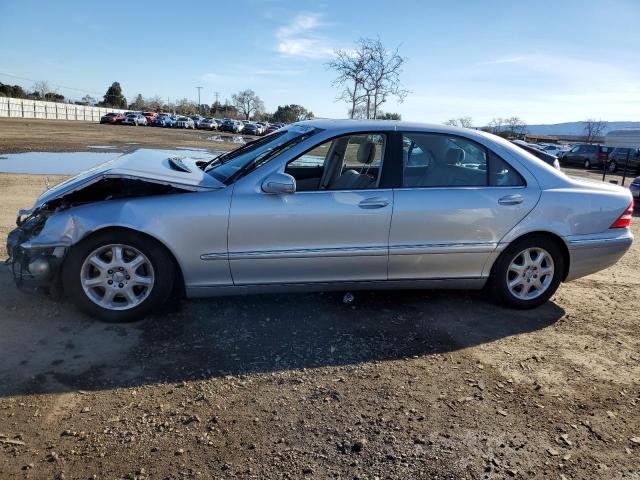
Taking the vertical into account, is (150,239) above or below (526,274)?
above

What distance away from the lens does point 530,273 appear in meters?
4.58

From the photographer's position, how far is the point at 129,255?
3830mm

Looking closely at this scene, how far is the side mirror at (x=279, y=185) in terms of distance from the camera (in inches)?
152

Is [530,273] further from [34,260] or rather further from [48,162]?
[48,162]

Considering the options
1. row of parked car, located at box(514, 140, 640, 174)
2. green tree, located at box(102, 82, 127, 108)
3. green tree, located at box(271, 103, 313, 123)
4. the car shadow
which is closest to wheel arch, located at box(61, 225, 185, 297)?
the car shadow

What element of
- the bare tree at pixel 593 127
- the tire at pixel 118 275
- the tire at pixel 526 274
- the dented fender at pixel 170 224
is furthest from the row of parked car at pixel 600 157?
the bare tree at pixel 593 127

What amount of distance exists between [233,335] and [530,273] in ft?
8.80

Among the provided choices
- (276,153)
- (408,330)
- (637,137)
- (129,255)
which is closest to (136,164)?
(129,255)

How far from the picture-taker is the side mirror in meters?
3.86

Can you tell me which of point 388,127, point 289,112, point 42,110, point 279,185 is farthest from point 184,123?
point 279,185

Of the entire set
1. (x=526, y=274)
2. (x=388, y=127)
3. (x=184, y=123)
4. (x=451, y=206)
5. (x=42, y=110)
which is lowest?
(x=526, y=274)

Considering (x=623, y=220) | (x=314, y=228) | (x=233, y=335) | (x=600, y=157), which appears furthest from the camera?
(x=600, y=157)

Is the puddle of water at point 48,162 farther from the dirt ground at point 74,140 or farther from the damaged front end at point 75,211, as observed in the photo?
the damaged front end at point 75,211

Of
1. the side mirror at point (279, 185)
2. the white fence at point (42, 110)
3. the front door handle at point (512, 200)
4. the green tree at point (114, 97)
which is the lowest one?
the front door handle at point (512, 200)
